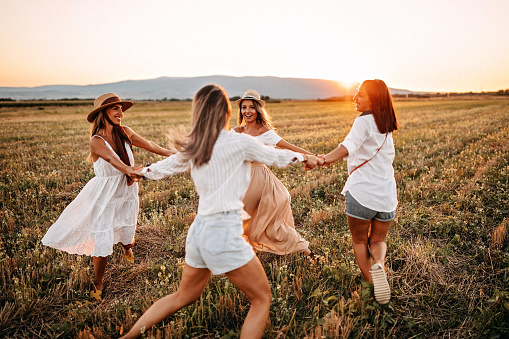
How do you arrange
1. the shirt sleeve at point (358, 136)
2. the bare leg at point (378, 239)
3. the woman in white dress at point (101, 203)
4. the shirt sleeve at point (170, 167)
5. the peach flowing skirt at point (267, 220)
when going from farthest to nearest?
the peach flowing skirt at point (267, 220) → the woman in white dress at point (101, 203) → the bare leg at point (378, 239) → the shirt sleeve at point (358, 136) → the shirt sleeve at point (170, 167)

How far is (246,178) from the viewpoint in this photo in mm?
2666

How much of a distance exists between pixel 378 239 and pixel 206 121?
251 centimetres

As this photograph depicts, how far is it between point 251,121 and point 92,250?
9.42 feet

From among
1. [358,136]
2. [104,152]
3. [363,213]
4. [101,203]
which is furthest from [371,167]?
[101,203]


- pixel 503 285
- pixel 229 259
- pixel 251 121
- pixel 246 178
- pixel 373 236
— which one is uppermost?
pixel 251 121

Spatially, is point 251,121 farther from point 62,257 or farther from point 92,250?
point 62,257

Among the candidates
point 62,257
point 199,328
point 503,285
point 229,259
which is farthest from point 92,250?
point 503,285

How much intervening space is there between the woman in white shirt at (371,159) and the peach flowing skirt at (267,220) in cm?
119

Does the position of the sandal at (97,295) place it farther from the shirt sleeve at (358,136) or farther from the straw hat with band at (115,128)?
the shirt sleeve at (358,136)

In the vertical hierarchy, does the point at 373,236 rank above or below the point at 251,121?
below

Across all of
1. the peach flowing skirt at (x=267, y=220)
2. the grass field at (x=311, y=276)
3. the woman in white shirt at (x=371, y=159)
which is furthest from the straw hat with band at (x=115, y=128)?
the woman in white shirt at (x=371, y=159)

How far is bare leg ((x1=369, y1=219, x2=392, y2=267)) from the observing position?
11.7 feet

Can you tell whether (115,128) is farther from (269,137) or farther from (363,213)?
(363,213)

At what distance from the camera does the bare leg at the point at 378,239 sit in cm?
357
